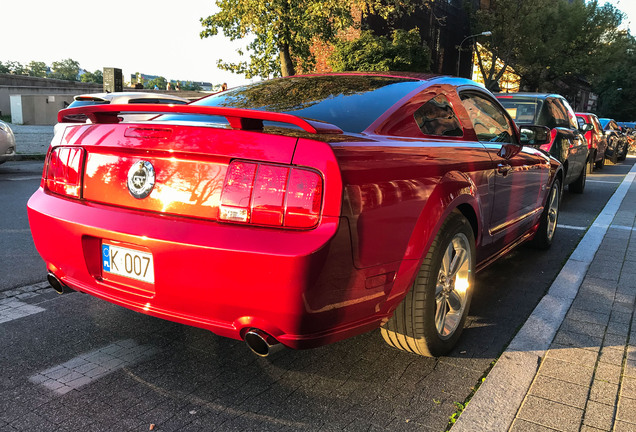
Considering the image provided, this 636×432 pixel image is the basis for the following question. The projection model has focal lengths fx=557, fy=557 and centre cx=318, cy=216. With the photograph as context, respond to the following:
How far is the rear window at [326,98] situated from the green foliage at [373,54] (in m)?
22.7

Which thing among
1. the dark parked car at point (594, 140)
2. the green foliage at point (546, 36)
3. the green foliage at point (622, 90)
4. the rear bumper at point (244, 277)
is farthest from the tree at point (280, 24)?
the green foliage at point (622, 90)

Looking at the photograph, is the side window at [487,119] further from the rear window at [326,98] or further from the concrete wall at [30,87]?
the concrete wall at [30,87]

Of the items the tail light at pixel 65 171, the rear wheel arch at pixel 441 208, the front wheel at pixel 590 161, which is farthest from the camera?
the front wheel at pixel 590 161

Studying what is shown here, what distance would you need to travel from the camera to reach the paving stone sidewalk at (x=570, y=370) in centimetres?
243

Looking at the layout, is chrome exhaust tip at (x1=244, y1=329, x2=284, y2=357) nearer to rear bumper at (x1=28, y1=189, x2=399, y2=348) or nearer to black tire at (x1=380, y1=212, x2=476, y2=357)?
rear bumper at (x1=28, y1=189, x2=399, y2=348)

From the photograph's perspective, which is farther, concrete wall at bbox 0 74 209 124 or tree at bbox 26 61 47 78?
tree at bbox 26 61 47 78

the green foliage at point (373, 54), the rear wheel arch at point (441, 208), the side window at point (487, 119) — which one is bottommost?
the rear wheel arch at point (441, 208)

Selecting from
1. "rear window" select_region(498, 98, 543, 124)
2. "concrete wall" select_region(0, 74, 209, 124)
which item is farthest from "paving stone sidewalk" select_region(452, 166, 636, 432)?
"concrete wall" select_region(0, 74, 209, 124)

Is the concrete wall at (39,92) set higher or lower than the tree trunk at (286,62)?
lower

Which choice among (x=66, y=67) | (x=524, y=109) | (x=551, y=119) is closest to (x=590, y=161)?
(x=551, y=119)

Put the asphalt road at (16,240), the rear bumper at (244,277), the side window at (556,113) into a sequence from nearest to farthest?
1. the rear bumper at (244,277)
2. the asphalt road at (16,240)
3. the side window at (556,113)

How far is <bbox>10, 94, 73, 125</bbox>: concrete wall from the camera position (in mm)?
28859

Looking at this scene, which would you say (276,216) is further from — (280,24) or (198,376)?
(280,24)

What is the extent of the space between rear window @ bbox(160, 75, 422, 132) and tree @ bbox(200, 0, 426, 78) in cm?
1551
